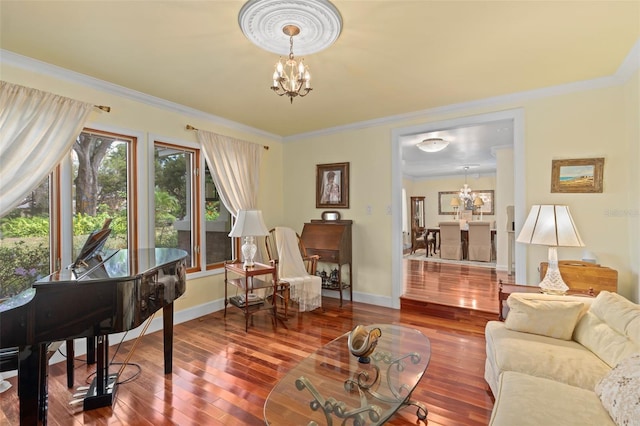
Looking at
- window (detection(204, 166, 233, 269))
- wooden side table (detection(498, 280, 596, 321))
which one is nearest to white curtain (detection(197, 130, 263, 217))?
window (detection(204, 166, 233, 269))

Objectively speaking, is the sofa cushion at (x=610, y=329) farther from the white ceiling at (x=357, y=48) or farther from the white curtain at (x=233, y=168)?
the white curtain at (x=233, y=168)

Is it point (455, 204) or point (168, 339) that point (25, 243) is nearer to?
point (168, 339)

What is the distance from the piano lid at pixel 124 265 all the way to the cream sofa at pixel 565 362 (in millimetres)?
2160

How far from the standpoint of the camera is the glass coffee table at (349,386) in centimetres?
150

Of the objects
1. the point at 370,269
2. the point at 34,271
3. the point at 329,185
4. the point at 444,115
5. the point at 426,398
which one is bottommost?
the point at 426,398

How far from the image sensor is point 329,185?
4871 mm

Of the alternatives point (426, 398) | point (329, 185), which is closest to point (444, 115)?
point (329, 185)

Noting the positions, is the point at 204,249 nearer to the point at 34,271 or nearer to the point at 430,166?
the point at 34,271

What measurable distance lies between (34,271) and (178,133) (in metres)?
1.96

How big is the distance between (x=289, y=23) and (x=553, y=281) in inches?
118

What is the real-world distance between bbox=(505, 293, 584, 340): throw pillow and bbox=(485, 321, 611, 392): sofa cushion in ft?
0.14

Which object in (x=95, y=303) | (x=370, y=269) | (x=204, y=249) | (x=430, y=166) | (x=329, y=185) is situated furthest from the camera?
(x=430, y=166)

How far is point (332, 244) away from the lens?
4.44 metres

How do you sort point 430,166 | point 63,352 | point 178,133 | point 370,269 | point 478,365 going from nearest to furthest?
point 478,365 → point 63,352 → point 178,133 → point 370,269 → point 430,166
